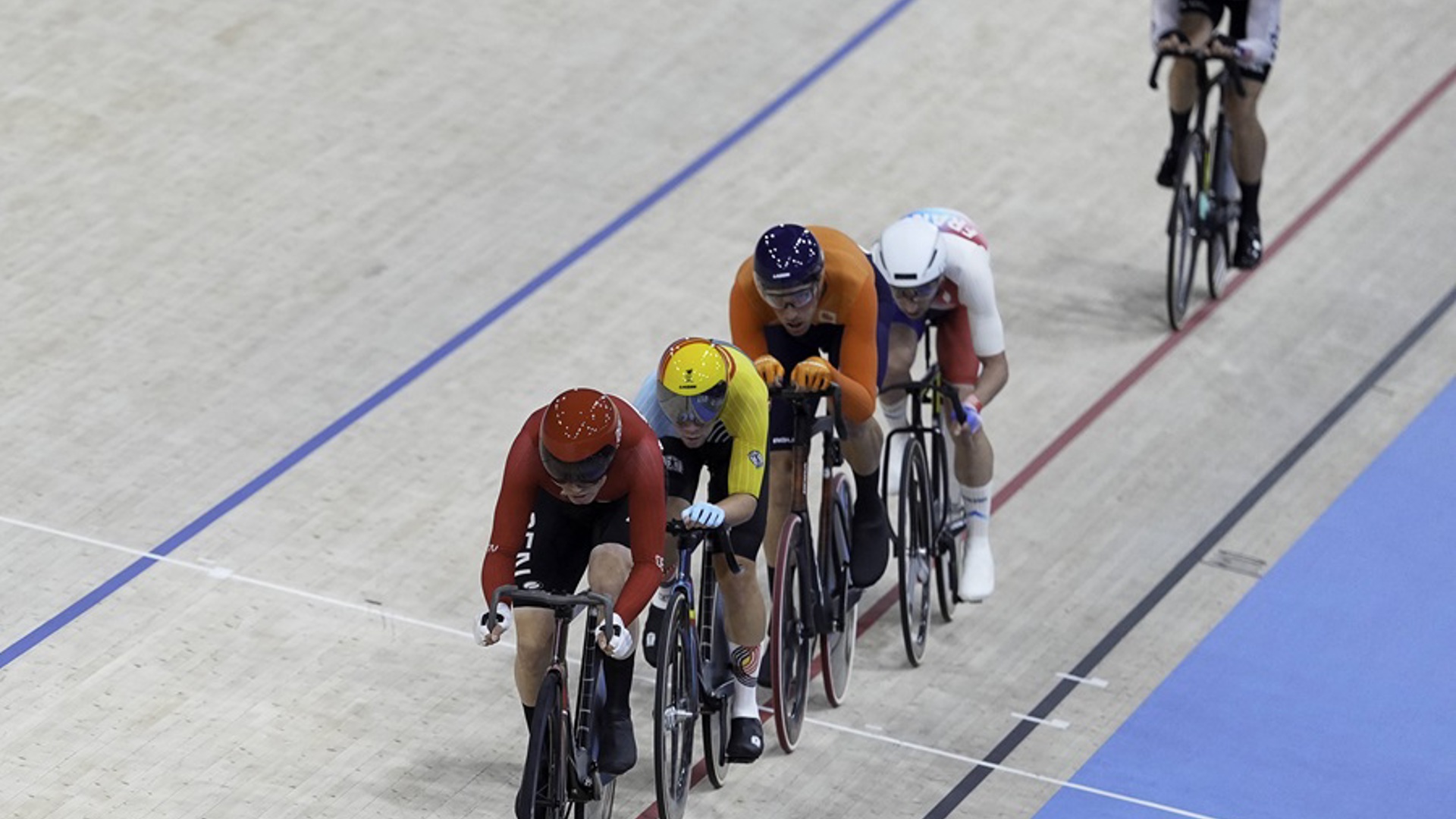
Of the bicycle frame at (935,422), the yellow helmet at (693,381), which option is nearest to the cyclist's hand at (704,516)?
the yellow helmet at (693,381)

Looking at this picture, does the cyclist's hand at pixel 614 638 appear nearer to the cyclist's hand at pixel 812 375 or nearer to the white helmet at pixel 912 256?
the cyclist's hand at pixel 812 375

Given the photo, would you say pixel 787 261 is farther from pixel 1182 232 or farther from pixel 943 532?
pixel 1182 232

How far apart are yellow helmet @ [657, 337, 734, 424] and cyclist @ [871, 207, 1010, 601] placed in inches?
44.2

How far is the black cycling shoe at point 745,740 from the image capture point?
630 cm

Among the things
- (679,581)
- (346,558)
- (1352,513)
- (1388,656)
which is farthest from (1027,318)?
(679,581)

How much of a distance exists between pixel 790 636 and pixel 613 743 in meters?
0.86

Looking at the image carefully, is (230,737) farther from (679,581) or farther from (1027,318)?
(1027,318)

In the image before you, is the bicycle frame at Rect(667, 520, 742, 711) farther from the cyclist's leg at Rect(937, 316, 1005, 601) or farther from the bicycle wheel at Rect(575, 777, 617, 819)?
the cyclist's leg at Rect(937, 316, 1005, 601)

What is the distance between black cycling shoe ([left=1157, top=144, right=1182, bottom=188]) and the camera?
9.09 meters

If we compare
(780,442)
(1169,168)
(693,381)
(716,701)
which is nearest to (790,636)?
(716,701)

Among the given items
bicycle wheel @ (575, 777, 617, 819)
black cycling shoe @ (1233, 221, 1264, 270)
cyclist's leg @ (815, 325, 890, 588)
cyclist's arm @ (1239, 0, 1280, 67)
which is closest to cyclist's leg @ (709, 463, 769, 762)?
bicycle wheel @ (575, 777, 617, 819)

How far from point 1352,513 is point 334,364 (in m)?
3.36

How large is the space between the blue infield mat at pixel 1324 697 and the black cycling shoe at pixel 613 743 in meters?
1.28

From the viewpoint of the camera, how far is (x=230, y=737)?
21.0 feet
